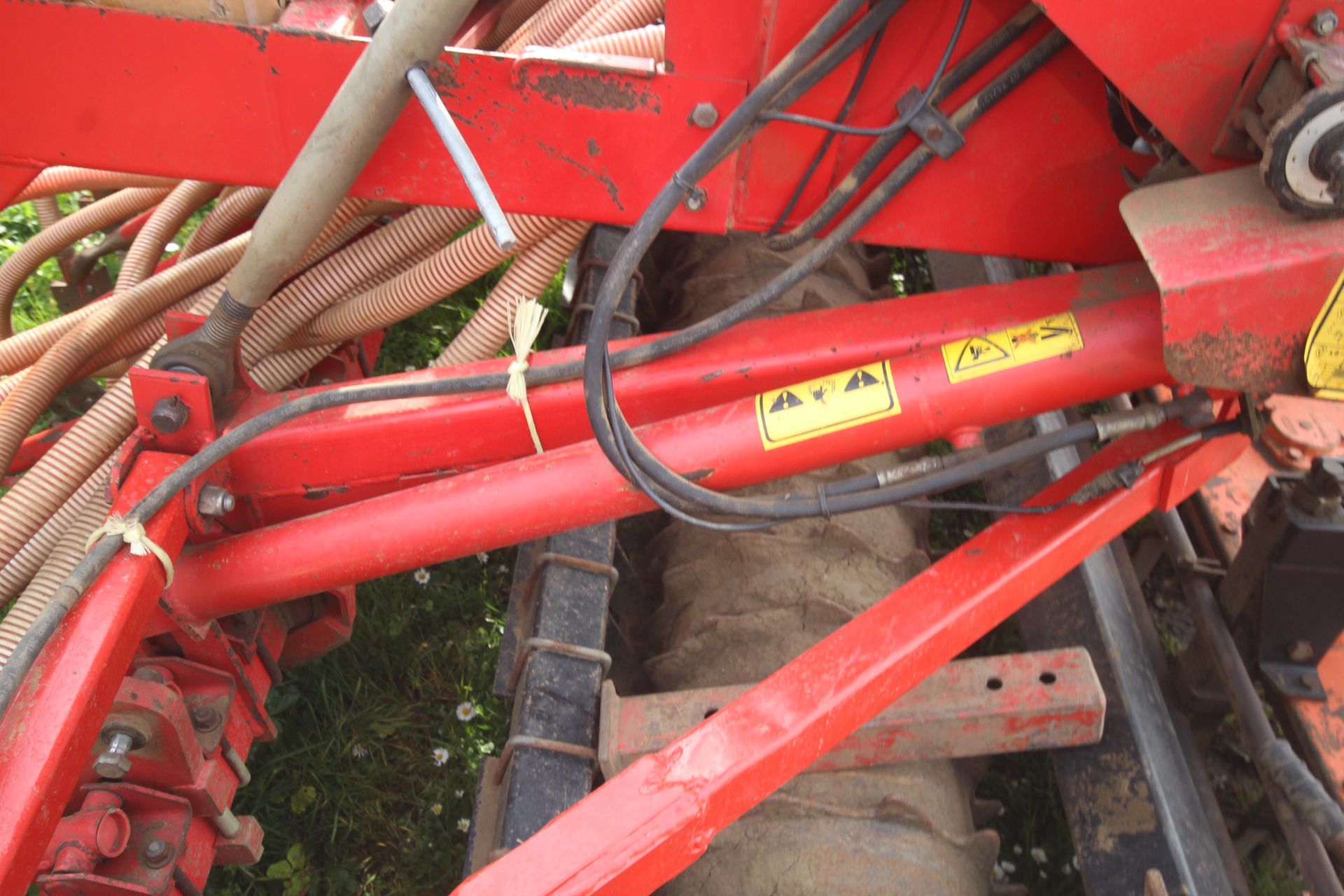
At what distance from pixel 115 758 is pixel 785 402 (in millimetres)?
1200

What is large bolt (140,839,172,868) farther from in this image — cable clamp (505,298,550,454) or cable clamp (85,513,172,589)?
cable clamp (505,298,550,454)

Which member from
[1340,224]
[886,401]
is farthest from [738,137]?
[1340,224]

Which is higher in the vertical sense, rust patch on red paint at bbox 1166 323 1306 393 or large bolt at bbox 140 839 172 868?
rust patch on red paint at bbox 1166 323 1306 393

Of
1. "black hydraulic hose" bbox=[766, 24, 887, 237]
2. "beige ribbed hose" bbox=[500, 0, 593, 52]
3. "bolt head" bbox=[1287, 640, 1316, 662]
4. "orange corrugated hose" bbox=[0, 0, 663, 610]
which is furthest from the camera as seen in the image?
"beige ribbed hose" bbox=[500, 0, 593, 52]

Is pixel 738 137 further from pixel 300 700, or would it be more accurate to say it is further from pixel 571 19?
pixel 300 700

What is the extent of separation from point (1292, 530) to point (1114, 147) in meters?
0.76

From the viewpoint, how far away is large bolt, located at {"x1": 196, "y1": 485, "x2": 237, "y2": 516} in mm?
1754

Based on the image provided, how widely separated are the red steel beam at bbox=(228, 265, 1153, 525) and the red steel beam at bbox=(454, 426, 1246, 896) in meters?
0.35

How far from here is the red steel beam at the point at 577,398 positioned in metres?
1.83

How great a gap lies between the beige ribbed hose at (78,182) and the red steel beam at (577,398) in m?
1.40

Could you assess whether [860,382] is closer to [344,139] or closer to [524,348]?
[524,348]

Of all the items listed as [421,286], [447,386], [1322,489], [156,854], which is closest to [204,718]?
[156,854]

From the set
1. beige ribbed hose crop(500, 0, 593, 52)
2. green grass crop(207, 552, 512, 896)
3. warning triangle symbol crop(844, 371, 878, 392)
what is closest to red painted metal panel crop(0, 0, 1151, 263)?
warning triangle symbol crop(844, 371, 878, 392)

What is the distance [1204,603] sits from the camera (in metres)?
2.24
